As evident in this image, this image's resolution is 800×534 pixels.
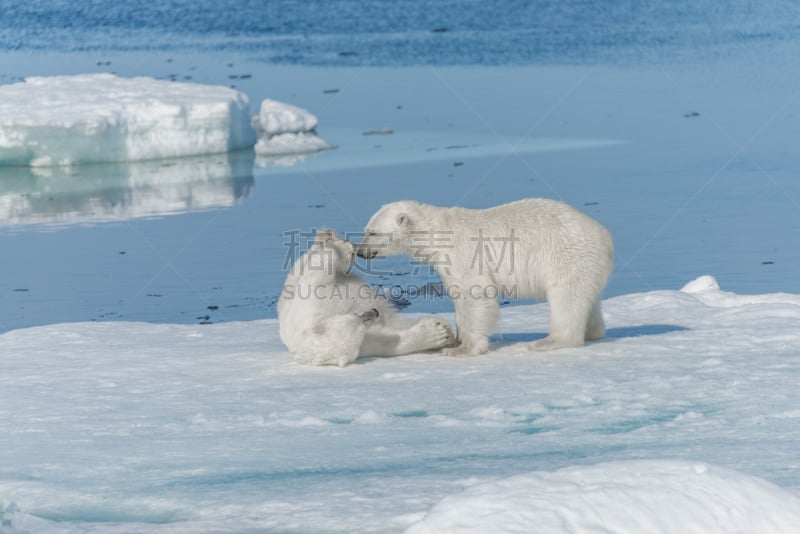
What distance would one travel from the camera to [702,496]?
3.70 m

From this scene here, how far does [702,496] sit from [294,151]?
14.7 m

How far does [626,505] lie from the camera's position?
12.0 feet

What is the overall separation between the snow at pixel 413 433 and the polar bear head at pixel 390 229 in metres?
0.63

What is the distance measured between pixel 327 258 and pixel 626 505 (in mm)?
3186

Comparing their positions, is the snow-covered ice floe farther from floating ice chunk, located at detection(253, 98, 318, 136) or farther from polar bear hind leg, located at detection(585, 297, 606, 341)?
polar bear hind leg, located at detection(585, 297, 606, 341)

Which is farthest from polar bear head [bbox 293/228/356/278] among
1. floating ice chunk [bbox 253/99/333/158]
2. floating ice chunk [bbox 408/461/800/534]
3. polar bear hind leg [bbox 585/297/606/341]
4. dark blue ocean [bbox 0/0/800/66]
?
dark blue ocean [bbox 0/0/800/66]

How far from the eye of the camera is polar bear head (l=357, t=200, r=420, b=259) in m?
6.50

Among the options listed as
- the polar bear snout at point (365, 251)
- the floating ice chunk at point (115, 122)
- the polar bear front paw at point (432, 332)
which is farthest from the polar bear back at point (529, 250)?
the floating ice chunk at point (115, 122)

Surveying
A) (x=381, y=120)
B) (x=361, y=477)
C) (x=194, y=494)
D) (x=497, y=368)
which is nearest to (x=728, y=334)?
(x=497, y=368)

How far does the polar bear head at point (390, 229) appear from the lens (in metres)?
6.50

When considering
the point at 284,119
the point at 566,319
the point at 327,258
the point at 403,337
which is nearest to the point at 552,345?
the point at 566,319

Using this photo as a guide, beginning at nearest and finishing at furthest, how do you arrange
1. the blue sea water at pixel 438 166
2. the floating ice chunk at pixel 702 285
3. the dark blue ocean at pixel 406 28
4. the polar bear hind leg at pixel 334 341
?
the polar bear hind leg at pixel 334 341, the floating ice chunk at pixel 702 285, the blue sea water at pixel 438 166, the dark blue ocean at pixel 406 28

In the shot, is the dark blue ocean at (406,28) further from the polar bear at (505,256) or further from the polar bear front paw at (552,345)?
the polar bear front paw at (552,345)

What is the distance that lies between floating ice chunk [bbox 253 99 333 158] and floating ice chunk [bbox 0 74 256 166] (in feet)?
1.08
